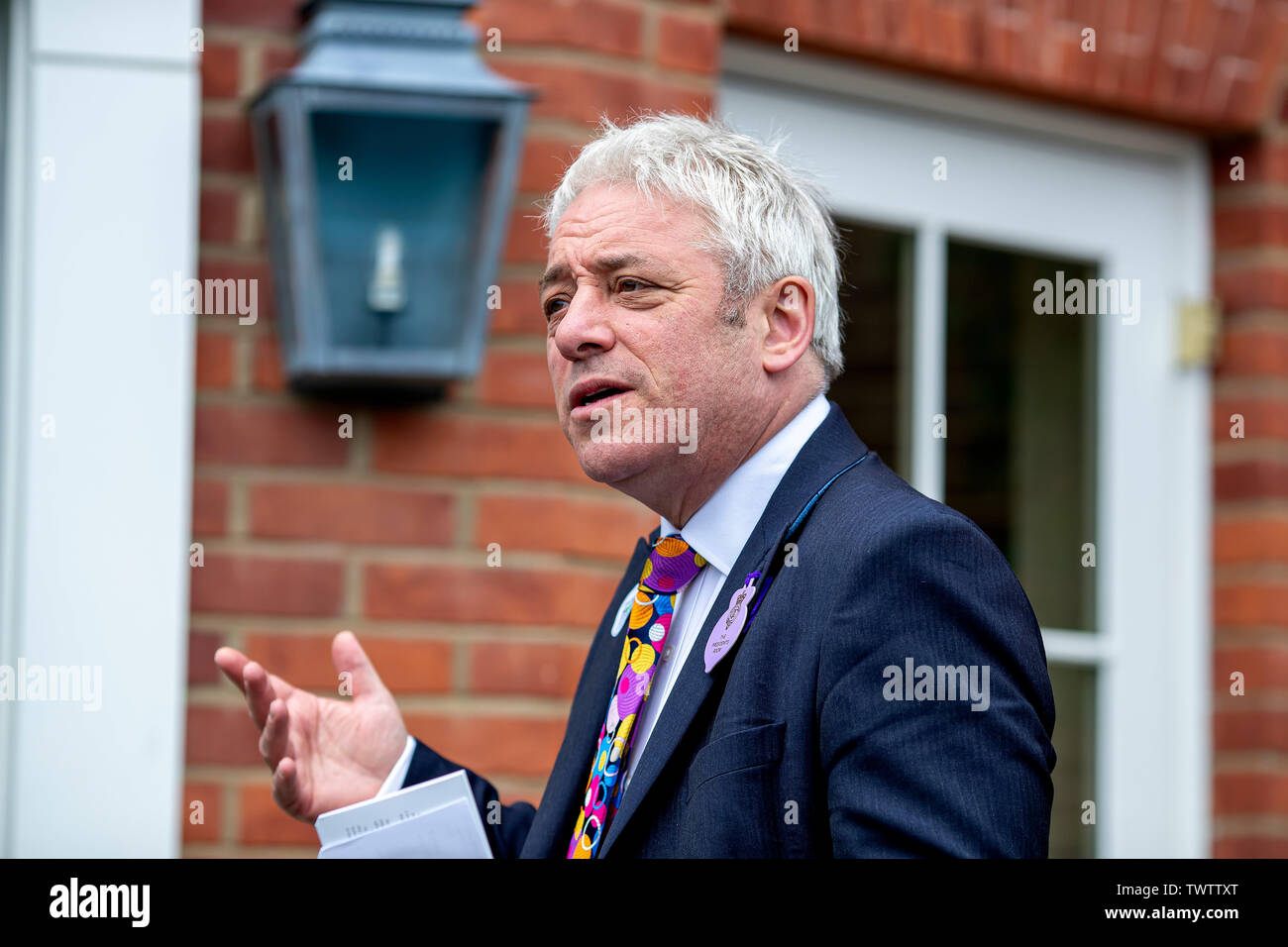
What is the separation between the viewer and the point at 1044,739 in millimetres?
1546

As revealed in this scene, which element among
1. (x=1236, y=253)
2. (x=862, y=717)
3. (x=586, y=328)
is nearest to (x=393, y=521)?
(x=586, y=328)

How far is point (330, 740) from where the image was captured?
6.76ft

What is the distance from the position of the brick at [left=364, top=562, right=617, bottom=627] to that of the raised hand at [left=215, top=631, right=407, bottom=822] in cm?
66

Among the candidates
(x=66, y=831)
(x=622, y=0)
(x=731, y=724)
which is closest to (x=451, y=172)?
(x=622, y=0)

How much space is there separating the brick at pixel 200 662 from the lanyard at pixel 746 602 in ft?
4.13

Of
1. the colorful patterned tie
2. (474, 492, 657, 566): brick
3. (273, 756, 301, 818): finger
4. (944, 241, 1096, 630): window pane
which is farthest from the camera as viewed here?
(944, 241, 1096, 630): window pane

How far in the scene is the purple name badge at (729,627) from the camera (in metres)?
1.67

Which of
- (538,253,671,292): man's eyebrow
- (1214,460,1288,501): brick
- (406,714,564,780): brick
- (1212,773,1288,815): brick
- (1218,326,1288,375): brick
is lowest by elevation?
(1212,773,1288,815): brick

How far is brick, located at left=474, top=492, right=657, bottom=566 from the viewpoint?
283cm

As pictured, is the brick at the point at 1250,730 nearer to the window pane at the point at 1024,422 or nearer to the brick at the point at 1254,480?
the window pane at the point at 1024,422

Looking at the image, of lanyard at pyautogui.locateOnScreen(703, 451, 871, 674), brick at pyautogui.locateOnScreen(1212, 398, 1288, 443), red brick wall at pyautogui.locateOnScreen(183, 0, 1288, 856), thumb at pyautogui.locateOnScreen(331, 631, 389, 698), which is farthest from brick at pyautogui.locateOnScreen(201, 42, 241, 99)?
brick at pyautogui.locateOnScreen(1212, 398, 1288, 443)

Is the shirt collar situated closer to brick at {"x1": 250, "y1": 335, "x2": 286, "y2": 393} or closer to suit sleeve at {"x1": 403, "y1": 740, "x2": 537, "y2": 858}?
suit sleeve at {"x1": 403, "y1": 740, "x2": 537, "y2": 858}
